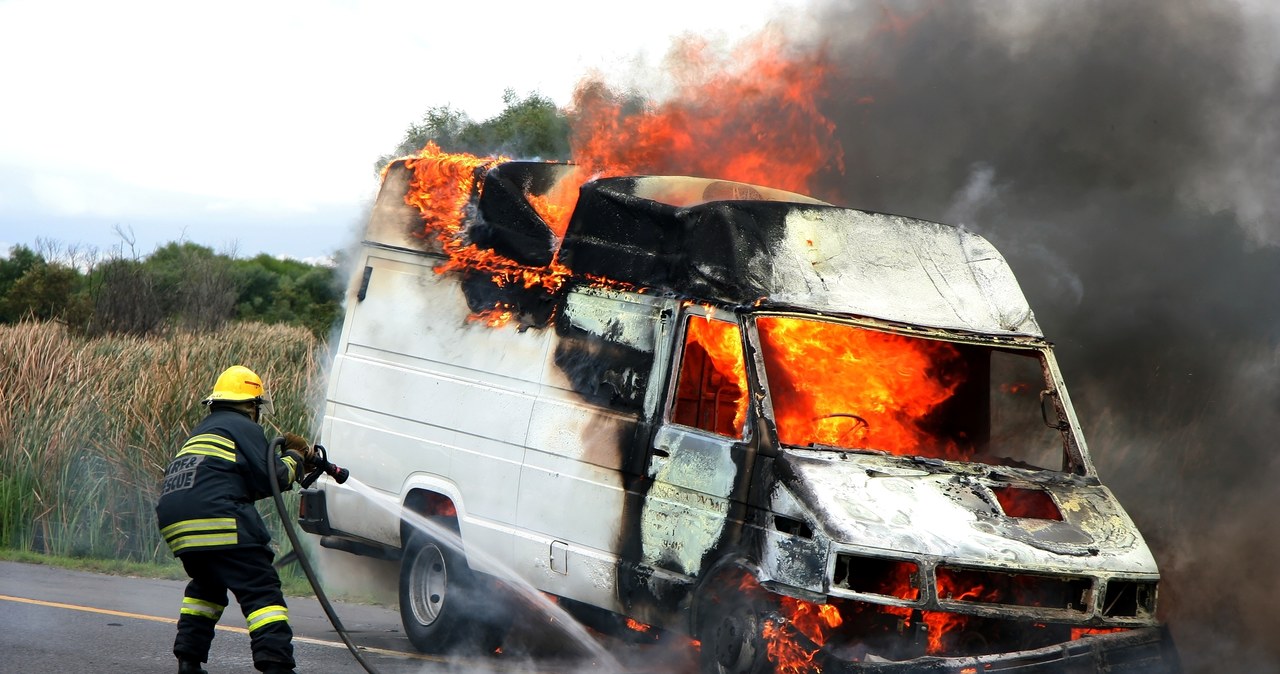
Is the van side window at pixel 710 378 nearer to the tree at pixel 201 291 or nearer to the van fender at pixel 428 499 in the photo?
the van fender at pixel 428 499

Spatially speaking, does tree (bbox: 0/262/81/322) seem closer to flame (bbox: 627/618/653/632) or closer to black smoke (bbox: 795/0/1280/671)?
black smoke (bbox: 795/0/1280/671)

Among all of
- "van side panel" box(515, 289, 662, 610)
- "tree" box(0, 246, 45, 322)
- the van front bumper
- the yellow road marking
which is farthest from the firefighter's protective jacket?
"tree" box(0, 246, 45, 322)

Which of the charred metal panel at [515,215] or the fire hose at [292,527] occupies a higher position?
the charred metal panel at [515,215]

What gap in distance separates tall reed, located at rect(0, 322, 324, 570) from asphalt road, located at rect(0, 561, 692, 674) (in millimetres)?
2107

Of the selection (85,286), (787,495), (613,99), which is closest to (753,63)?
(613,99)

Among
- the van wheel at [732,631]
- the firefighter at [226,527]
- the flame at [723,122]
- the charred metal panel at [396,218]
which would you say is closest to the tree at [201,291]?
the flame at [723,122]

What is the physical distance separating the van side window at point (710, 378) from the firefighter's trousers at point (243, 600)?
2060mm

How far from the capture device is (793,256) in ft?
21.6

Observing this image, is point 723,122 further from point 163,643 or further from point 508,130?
point 508,130

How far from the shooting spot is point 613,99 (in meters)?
11.0

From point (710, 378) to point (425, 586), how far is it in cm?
251

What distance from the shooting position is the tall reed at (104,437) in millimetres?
12203

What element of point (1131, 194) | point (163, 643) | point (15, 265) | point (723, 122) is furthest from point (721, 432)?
point (15, 265)

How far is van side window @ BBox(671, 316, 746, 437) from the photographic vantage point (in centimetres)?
646
